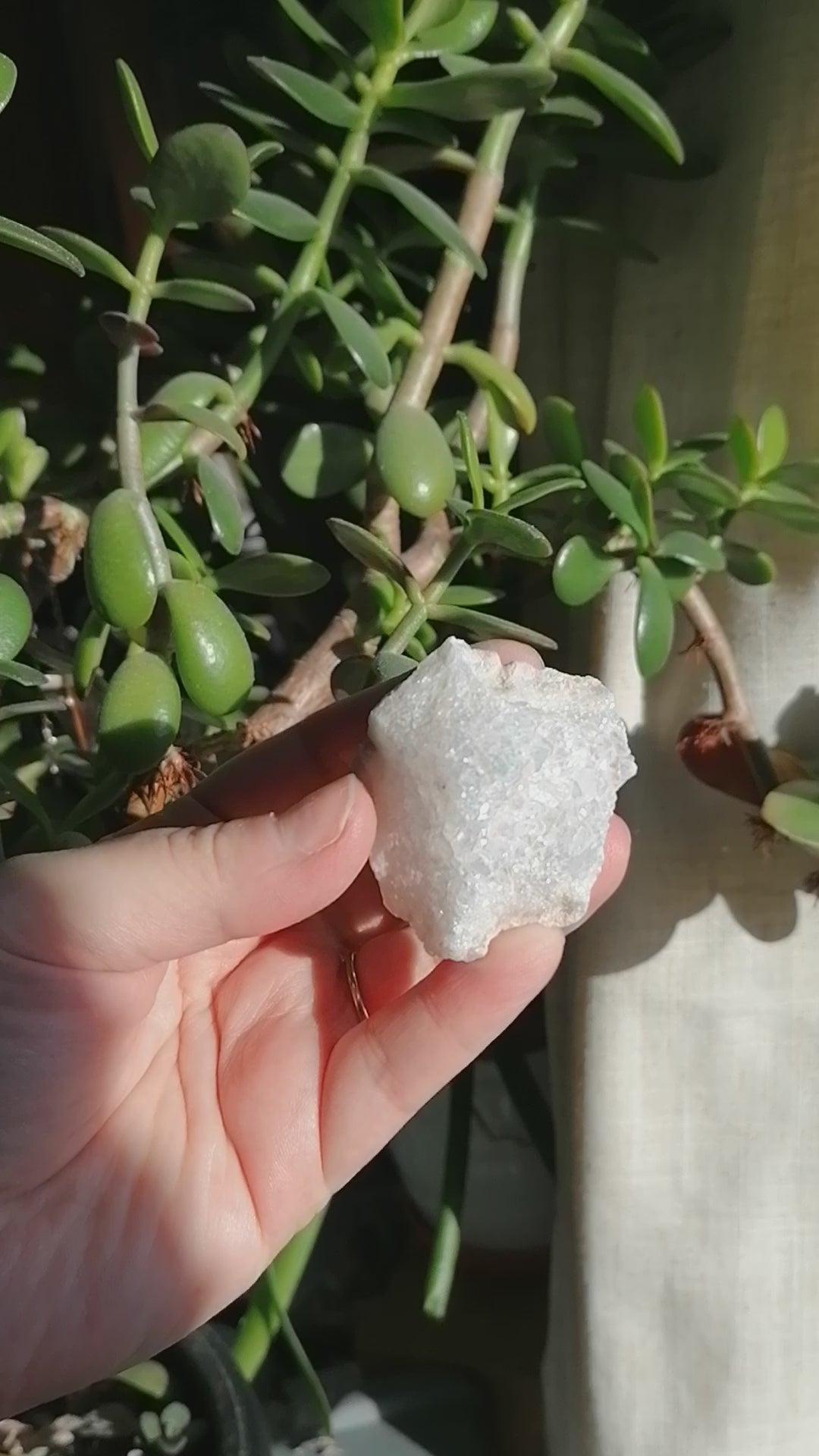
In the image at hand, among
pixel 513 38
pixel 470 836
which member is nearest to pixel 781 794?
pixel 470 836

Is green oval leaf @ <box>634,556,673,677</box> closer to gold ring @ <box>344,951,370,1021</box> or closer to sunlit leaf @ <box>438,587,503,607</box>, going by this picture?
sunlit leaf @ <box>438,587,503,607</box>

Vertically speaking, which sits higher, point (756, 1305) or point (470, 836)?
point (470, 836)

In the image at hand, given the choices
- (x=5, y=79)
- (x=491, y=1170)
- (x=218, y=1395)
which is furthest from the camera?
(x=491, y=1170)

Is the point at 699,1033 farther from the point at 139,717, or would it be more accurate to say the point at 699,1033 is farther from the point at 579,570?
the point at 139,717

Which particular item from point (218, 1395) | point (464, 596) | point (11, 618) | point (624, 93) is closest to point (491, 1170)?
point (218, 1395)

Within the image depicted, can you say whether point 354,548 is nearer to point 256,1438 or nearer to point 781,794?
point 781,794

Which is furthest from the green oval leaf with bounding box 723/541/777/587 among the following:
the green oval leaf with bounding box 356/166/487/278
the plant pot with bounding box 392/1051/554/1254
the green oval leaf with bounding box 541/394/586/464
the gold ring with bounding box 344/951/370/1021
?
the plant pot with bounding box 392/1051/554/1254

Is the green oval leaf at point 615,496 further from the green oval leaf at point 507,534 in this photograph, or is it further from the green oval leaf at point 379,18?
the green oval leaf at point 379,18

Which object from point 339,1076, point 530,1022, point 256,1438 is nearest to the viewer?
point 339,1076
